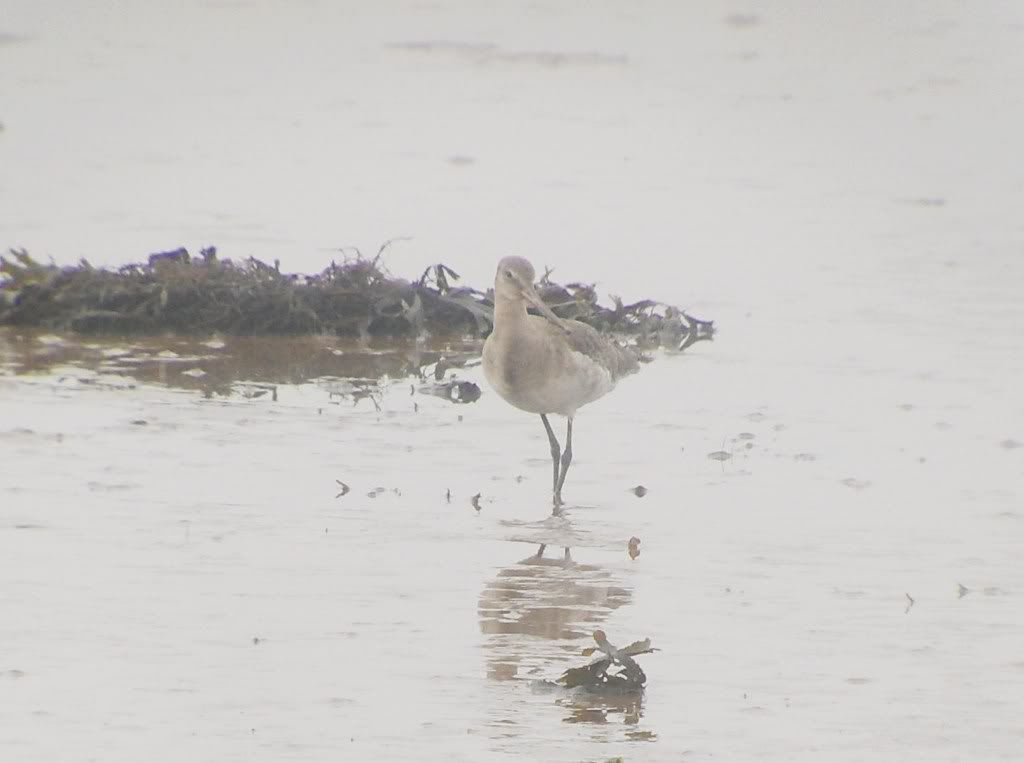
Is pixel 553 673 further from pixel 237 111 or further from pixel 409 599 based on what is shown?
pixel 237 111

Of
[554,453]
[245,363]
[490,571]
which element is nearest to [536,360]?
[554,453]

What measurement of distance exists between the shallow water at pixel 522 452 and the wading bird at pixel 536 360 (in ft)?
0.87

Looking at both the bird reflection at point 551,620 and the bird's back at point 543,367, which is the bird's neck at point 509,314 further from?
the bird reflection at point 551,620

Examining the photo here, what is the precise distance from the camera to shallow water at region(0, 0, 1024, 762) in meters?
5.84

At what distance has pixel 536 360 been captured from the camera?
29.1 feet

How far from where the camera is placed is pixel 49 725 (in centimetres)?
547

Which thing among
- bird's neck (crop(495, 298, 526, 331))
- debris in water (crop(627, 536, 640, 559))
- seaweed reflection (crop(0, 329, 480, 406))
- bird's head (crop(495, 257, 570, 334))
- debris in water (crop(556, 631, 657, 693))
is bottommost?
debris in water (crop(556, 631, 657, 693))

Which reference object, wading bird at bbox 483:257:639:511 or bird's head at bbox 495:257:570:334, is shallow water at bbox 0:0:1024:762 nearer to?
wading bird at bbox 483:257:639:511

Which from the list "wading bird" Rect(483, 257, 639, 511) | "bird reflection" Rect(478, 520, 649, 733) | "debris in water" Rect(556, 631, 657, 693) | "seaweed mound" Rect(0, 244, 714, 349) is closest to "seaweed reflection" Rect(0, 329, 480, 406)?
"seaweed mound" Rect(0, 244, 714, 349)

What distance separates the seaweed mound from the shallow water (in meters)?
0.22

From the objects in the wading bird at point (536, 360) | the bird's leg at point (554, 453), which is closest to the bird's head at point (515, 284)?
the wading bird at point (536, 360)

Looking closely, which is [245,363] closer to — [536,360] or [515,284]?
[515,284]

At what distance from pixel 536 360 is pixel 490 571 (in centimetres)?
180

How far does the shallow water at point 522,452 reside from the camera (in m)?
5.84
